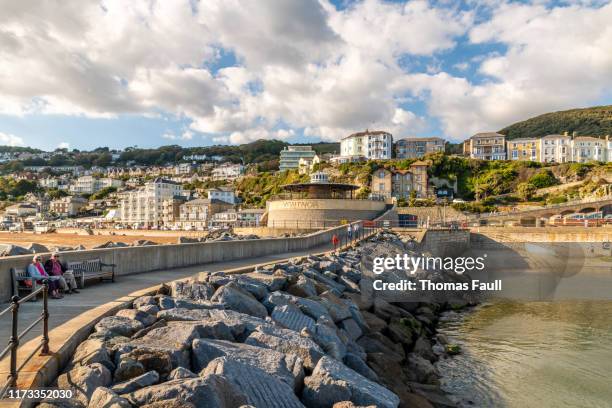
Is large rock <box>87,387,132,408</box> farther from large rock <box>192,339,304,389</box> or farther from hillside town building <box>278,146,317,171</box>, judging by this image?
hillside town building <box>278,146,317,171</box>

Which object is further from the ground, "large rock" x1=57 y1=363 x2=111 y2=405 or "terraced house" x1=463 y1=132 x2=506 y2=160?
"terraced house" x1=463 y1=132 x2=506 y2=160

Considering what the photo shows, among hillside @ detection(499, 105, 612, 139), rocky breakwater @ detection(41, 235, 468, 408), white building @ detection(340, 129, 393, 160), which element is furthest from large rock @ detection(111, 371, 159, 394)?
hillside @ detection(499, 105, 612, 139)

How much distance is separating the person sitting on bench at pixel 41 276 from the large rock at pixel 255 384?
5845mm

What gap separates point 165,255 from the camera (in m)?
14.6

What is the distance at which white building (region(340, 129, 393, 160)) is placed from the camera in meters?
118

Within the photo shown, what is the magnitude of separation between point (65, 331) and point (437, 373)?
7.80 metres

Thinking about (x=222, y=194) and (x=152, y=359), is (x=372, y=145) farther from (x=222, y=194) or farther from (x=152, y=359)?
(x=152, y=359)

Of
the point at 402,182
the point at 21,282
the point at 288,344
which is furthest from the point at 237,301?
the point at 402,182

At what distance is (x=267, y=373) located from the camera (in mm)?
5016

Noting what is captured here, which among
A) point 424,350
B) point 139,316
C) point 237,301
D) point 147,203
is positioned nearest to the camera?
point 139,316

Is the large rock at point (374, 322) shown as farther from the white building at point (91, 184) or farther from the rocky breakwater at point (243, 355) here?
the white building at point (91, 184)

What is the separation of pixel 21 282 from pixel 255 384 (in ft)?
21.9

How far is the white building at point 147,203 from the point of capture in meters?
109

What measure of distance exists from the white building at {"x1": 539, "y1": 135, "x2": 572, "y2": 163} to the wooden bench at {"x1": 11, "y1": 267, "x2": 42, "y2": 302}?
11942 centimetres
